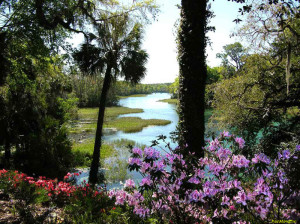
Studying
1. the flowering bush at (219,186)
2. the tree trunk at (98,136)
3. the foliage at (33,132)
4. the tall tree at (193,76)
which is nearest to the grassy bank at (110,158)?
the tree trunk at (98,136)

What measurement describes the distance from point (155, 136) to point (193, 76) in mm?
3527

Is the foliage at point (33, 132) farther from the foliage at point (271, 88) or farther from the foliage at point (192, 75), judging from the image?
the foliage at point (271, 88)

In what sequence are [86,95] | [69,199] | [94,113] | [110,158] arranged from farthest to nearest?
[94,113] → [86,95] → [110,158] → [69,199]

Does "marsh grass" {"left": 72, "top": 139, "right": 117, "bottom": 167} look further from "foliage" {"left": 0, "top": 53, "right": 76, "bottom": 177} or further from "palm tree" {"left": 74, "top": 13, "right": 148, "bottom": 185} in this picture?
"palm tree" {"left": 74, "top": 13, "right": 148, "bottom": 185}

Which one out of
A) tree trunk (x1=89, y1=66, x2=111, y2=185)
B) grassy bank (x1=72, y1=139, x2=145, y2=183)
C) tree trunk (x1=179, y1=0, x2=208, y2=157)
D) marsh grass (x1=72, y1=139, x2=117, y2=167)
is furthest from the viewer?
marsh grass (x1=72, y1=139, x2=117, y2=167)

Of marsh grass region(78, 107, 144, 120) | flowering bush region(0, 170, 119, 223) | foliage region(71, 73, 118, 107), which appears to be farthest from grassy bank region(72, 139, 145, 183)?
marsh grass region(78, 107, 144, 120)

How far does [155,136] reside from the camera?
26.1 feet

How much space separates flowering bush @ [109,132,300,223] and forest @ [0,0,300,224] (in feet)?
0.05

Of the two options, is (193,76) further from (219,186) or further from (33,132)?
(33,132)

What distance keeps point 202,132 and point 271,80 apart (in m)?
5.34

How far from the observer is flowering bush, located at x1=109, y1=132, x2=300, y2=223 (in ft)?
8.52

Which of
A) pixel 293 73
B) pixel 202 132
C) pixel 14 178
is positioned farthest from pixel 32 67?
pixel 293 73

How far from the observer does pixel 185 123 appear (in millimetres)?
4914

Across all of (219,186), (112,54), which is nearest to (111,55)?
(112,54)
